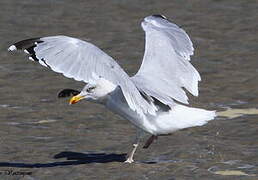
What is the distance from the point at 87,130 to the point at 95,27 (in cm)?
518

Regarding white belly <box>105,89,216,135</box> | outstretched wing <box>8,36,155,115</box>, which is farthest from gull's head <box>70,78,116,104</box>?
outstretched wing <box>8,36,155,115</box>

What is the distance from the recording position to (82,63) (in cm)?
899

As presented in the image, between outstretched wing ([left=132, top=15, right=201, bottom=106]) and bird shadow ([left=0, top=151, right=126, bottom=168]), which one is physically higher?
outstretched wing ([left=132, top=15, right=201, bottom=106])

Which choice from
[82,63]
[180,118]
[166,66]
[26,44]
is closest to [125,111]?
[180,118]

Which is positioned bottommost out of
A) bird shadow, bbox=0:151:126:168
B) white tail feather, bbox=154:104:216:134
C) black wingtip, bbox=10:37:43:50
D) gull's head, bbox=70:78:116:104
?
bird shadow, bbox=0:151:126:168

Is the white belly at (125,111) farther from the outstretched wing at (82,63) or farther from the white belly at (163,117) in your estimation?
the outstretched wing at (82,63)

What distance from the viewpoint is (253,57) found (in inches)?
548

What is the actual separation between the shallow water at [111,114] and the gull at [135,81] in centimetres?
48

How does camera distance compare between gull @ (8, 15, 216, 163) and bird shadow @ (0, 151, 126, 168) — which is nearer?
gull @ (8, 15, 216, 163)

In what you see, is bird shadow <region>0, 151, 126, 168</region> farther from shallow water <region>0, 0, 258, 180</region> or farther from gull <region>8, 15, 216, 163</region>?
gull <region>8, 15, 216, 163</region>

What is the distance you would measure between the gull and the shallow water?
481mm

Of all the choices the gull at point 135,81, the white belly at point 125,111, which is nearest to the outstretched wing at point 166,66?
the gull at point 135,81

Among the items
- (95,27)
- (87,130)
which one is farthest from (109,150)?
(95,27)

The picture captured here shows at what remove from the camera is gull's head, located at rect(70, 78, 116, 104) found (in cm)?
966
